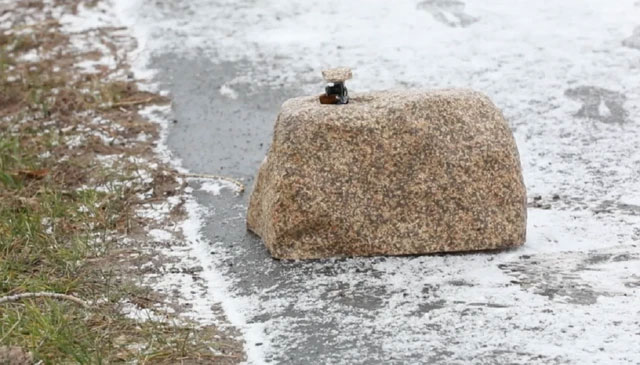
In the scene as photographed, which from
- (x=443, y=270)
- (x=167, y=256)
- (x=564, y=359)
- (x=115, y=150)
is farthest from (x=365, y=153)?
(x=115, y=150)

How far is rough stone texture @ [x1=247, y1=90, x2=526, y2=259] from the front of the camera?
16.3 feet

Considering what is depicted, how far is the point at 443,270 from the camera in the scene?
483 cm

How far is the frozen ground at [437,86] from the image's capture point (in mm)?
4250

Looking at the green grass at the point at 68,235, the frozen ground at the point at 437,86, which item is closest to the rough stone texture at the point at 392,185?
the frozen ground at the point at 437,86

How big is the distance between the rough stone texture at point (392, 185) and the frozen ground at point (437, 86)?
11cm

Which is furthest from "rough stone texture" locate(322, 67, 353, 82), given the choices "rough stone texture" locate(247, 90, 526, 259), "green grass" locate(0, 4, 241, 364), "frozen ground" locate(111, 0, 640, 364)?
"green grass" locate(0, 4, 241, 364)

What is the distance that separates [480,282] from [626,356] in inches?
34.2

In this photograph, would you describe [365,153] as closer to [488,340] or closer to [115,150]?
[488,340]

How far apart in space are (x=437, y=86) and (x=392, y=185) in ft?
8.29

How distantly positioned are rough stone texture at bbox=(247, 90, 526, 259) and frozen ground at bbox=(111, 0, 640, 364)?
0.36 feet

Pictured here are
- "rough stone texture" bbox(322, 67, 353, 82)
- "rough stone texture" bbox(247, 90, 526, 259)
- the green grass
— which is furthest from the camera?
"rough stone texture" bbox(322, 67, 353, 82)

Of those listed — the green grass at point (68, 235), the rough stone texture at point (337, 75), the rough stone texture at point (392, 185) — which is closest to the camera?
the green grass at point (68, 235)

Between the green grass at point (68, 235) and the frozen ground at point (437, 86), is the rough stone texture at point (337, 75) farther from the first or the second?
the green grass at point (68, 235)

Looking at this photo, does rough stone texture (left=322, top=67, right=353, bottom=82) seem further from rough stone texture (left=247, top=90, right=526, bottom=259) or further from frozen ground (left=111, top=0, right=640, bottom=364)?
frozen ground (left=111, top=0, right=640, bottom=364)
